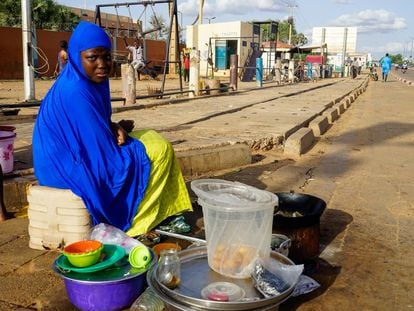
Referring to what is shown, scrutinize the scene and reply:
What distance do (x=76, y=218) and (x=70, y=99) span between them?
782 millimetres

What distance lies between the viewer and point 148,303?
231cm

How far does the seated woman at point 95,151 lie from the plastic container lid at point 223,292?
3.17 ft

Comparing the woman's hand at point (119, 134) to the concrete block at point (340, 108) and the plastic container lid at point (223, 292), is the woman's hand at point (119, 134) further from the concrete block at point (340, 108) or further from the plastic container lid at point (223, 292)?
the concrete block at point (340, 108)

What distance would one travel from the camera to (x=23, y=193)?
4.11m

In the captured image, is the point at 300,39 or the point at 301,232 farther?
the point at 300,39

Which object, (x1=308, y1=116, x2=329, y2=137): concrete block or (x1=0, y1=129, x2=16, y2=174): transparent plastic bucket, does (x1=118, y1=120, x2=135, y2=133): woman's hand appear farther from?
(x1=308, y1=116, x2=329, y2=137): concrete block

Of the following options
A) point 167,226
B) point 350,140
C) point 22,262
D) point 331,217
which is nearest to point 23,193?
point 22,262

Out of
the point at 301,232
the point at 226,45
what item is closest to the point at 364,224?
the point at 301,232

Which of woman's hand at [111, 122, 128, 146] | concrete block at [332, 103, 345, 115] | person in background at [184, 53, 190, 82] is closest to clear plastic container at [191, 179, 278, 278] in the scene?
woman's hand at [111, 122, 128, 146]

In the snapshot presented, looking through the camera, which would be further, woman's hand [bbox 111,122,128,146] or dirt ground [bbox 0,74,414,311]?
woman's hand [bbox 111,122,128,146]

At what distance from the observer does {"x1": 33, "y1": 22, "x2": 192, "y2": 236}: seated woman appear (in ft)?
9.52

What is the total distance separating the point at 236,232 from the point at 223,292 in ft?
1.12

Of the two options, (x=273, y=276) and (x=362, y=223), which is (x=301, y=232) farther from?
(x=362, y=223)

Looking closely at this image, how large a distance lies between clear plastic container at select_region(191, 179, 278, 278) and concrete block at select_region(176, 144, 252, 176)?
2.89 meters
